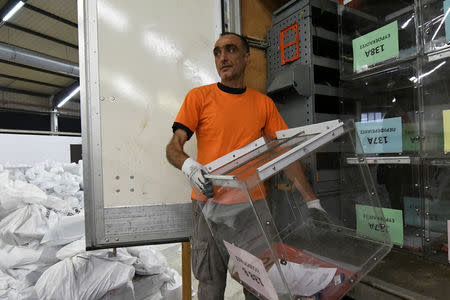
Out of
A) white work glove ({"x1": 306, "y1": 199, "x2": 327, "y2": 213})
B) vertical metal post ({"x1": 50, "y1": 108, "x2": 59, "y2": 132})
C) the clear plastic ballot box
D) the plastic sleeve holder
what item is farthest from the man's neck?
vertical metal post ({"x1": 50, "y1": 108, "x2": 59, "y2": 132})

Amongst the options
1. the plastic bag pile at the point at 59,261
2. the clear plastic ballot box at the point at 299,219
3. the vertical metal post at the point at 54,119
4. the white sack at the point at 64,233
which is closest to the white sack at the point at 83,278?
the plastic bag pile at the point at 59,261

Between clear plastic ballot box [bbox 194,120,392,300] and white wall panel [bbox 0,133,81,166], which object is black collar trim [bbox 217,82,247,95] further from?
white wall panel [bbox 0,133,81,166]

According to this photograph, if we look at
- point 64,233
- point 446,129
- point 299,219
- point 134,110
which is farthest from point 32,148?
point 446,129

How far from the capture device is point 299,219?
880 mm

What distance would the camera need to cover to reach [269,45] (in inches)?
63.3

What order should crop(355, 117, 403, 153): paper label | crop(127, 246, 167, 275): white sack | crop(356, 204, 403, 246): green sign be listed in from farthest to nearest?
1. crop(127, 246, 167, 275): white sack
2. crop(355, 117, 403, 153): paper label
3. crop(356, 204, 403, 246): green sign

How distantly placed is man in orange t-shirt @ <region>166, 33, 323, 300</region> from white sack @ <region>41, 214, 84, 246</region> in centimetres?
152

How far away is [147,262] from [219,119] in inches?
52.3

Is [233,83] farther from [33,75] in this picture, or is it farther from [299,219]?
[33,75]

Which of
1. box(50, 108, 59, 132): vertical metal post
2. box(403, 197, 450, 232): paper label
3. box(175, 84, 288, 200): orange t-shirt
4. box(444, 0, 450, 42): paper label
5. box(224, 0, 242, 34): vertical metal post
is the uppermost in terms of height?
box(50, 108, 59, 132): vertical metal post

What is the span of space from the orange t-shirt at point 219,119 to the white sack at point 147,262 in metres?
1.12

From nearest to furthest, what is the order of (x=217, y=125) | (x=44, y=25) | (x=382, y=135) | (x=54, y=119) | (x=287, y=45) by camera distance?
(x=382, y=135)
(x=217, y=125)
(x=287, y=45)
(x=44, y=25)
(x=54, y=119)

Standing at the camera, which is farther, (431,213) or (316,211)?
(431,213)

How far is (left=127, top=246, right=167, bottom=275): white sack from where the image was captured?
1902mm
